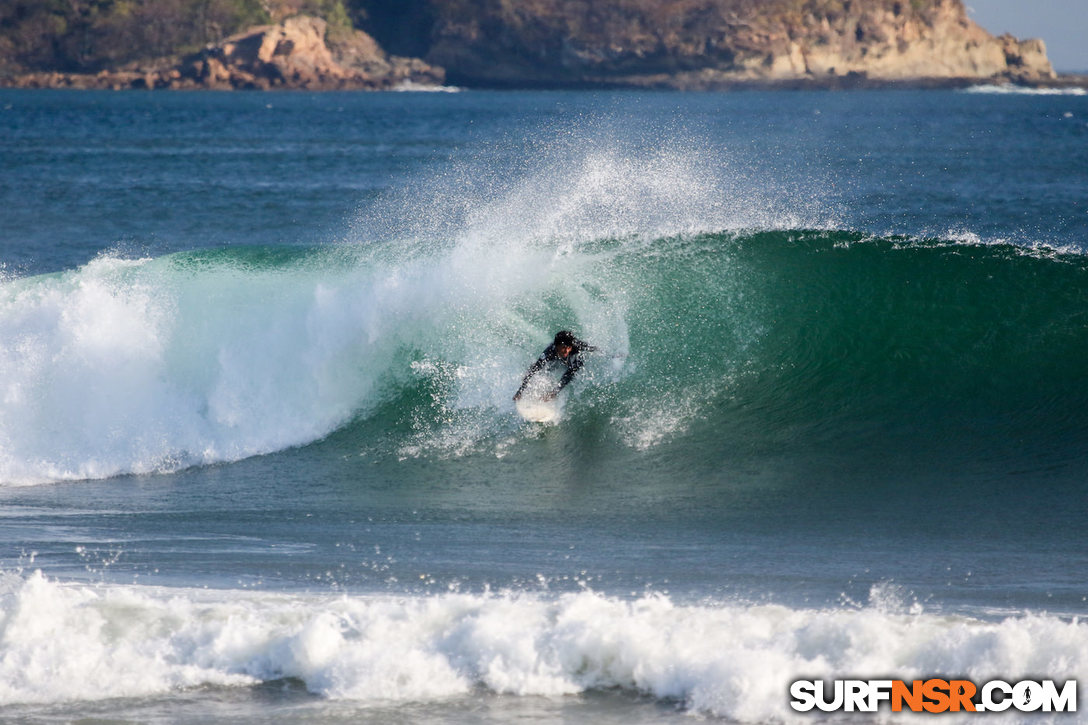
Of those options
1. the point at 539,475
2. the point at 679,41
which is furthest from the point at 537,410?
the point at 679,41

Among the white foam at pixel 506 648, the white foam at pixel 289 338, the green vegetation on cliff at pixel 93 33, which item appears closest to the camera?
the white foam at pixel 506 648

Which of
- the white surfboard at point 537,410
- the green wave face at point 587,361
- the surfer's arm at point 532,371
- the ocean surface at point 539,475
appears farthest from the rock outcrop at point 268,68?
the white surfboard at point 537,410

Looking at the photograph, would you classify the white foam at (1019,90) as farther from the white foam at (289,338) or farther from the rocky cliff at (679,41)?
the white foam at (289,338)

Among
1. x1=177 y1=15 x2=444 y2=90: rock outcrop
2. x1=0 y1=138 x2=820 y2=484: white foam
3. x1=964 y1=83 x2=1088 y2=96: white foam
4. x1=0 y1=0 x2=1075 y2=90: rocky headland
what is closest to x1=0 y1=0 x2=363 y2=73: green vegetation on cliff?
x1=0 y1=0 x2=1075 y2=90: rocky headland

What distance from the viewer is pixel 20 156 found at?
39.5m

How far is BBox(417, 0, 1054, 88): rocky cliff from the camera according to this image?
12756 centimetres

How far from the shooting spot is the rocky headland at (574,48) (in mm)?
123500

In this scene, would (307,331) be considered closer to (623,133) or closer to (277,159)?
(277,159)

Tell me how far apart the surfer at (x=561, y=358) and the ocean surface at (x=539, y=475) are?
0.82ft

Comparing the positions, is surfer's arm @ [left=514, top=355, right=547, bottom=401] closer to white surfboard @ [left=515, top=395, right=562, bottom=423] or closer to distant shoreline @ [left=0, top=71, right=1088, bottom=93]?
white surfboard @ [left=515, top=395, right=562, bottom=423]

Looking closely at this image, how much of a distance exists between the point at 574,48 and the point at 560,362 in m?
124

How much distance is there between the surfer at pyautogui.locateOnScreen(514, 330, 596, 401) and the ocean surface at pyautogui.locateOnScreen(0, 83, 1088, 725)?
0.25 m

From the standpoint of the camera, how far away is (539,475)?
8.87 m

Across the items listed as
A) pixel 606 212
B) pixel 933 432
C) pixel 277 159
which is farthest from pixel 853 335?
pixel 277 159
